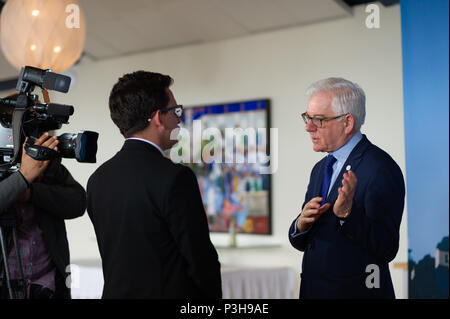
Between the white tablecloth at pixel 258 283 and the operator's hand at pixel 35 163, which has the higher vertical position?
the operator's hand at pixel 35 163

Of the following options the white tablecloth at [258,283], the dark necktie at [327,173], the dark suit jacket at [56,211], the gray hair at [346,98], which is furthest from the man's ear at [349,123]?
the white tablecloth at [258,283]

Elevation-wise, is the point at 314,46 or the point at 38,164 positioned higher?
the point at 314,46

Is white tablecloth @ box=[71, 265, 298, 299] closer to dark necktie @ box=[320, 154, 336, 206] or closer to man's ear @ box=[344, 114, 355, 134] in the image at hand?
dark necktie @ box=[320, 154, 336, 206]

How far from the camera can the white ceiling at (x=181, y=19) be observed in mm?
3875

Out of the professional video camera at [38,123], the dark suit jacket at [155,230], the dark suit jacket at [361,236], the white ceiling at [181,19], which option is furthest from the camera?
the white ceiling at [181,19]

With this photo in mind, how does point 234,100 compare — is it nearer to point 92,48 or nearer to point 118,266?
point 92,48

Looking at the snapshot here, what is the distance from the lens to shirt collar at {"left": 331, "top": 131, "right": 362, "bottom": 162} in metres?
1.71

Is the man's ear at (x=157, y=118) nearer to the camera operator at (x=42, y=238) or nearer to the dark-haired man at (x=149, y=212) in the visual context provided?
the dark-haired man at (x=149, y=212)

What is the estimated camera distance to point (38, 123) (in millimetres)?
1965

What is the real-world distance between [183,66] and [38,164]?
9.77ft

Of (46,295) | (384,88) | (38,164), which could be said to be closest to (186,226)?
(38,164)

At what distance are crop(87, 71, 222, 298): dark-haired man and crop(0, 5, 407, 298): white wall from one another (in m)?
1.81

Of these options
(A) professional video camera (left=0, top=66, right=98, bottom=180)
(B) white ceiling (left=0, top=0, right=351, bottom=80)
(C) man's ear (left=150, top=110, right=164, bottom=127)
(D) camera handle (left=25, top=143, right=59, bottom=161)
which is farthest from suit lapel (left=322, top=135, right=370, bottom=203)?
(B) white ceiling (left=0, top=0, right=351, bottom=80)

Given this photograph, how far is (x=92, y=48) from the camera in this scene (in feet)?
15.9
